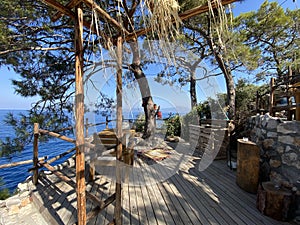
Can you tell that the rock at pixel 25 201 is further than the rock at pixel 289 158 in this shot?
Yes

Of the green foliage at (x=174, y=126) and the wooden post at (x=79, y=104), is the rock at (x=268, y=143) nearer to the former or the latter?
the wooden post at (x=79, y=104)

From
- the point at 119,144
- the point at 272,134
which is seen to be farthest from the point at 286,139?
the point at 119,144

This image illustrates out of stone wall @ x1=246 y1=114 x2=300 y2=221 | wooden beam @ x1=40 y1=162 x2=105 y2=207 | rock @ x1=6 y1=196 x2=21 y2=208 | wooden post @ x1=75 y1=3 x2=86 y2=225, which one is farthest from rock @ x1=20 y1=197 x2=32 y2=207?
stone wall @ x1=246 y1=114 x2=300 y2=221

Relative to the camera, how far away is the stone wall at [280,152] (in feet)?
→ 6.69

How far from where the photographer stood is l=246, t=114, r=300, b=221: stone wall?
2.04 m

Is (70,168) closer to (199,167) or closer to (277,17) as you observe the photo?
(199,167)

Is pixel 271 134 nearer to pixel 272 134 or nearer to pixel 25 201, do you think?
pixel 272 134

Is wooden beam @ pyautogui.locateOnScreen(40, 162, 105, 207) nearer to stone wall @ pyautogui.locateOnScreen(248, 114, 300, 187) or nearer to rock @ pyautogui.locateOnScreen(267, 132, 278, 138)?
stone wall @ pyautogui.locateOnScreen(248, 114, 300, 187)

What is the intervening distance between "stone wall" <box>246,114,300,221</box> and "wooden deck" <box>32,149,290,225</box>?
0.48 metres

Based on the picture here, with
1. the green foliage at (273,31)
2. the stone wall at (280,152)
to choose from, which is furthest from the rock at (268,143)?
the green foliage at (273,31)

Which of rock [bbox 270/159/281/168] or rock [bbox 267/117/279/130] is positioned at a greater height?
rock [bbox 267/117/279/130]

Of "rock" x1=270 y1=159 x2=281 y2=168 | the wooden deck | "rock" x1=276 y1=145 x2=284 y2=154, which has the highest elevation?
"rock" x1=276 y1=145 x2=284 y2=154

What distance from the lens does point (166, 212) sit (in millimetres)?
2012

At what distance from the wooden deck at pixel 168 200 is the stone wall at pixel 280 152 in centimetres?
48
